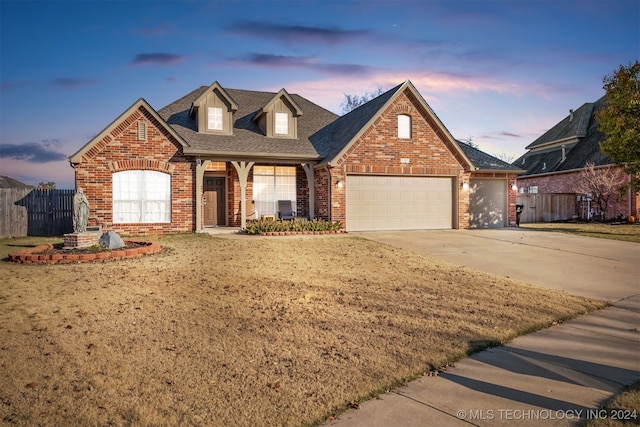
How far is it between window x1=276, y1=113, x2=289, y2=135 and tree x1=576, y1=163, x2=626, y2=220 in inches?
799

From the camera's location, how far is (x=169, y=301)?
638 cm

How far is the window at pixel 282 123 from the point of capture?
19781mm

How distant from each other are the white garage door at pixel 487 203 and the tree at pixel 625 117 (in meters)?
5.05

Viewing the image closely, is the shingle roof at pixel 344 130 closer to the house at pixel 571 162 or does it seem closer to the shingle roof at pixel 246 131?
the shingle roof at pixel 246 131

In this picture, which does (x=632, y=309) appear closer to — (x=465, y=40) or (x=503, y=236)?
(x=503, y=236)

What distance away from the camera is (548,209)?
28047 millimetres

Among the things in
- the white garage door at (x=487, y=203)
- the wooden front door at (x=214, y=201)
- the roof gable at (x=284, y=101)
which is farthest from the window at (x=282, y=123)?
the white garage door at (x=487, y=203)

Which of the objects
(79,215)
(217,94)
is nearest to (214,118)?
(217,94)

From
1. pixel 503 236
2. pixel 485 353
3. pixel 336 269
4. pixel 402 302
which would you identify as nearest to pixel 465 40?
pixel 503 236

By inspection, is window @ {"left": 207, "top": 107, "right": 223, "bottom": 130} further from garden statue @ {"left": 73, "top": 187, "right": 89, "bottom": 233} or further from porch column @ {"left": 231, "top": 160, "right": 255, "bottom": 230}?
garden statue @ {"left": 73, "top": 187, "right": 89, "bottom": 233}

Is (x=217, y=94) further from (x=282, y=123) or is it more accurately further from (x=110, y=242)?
(x=110, y=242)

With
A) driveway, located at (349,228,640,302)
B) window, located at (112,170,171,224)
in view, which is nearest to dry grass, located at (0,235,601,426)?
driveway, located at (349,228,640,302)

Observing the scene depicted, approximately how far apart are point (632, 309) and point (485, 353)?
3739 millimetres

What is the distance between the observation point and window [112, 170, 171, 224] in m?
16.4
